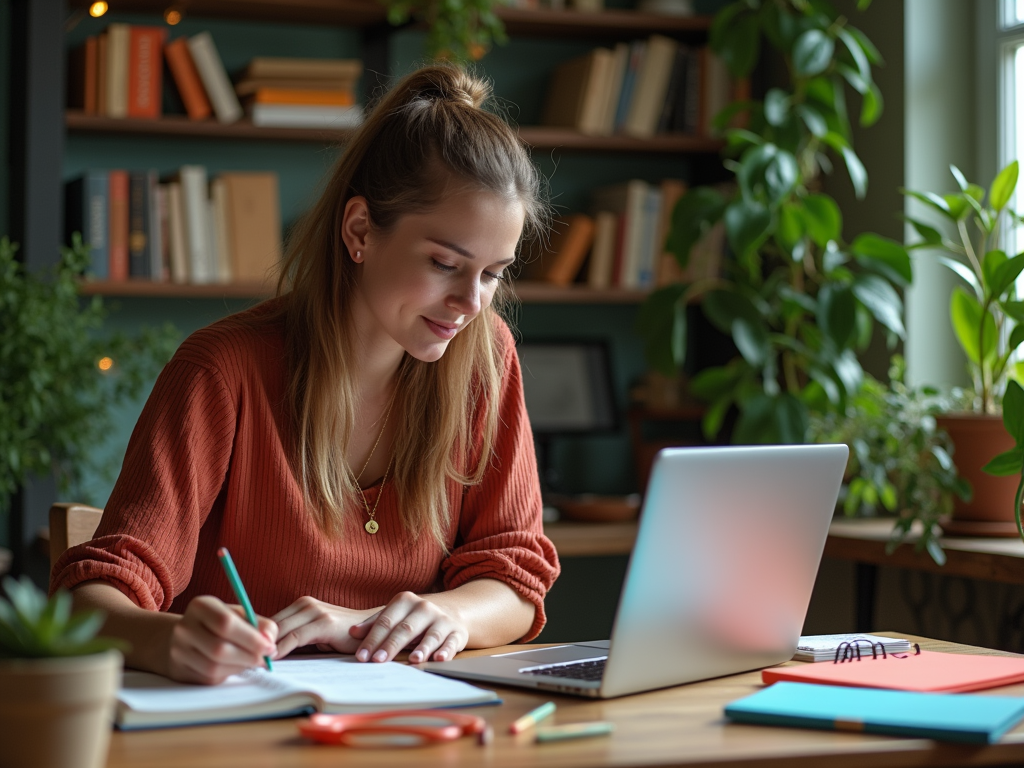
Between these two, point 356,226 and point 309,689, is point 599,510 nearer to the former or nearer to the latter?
point 356,226

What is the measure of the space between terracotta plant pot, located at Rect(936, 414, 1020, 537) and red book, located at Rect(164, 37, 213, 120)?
1915 millimetres

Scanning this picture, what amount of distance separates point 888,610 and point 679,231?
1.02m

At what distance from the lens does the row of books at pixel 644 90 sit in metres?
3.41

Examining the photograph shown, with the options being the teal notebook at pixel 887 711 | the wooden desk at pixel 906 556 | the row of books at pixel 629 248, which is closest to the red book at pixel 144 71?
the row of books at pixel 629 248

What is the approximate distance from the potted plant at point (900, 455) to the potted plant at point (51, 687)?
1.83 metres

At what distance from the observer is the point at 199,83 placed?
10.4ft

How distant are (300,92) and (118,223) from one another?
0.56 m

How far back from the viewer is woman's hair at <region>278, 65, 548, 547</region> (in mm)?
1583

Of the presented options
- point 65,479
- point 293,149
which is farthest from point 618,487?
point 65,479

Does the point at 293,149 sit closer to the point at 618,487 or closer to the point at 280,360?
the point at 618,487

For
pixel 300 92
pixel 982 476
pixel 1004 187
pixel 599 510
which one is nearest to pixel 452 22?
pixel 300 92

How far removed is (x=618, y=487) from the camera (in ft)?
12.1

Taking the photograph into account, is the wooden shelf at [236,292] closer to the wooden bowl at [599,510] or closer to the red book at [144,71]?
the red book at [144,71]

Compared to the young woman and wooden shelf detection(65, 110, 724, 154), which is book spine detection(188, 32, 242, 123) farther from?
the young woman
